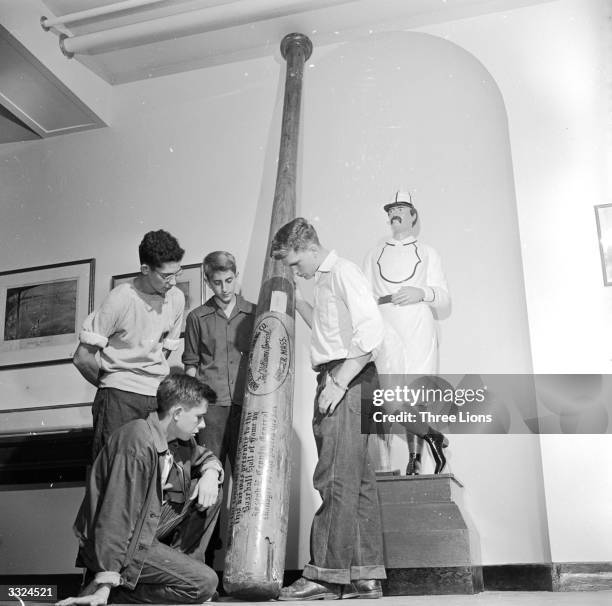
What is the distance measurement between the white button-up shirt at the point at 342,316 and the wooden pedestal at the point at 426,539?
0.44 meters

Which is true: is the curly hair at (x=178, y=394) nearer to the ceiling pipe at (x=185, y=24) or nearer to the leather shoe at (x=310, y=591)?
the leather shoe at (x=310, y=591)

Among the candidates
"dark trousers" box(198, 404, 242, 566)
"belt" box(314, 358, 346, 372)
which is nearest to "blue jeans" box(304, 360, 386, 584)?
"belt" box(314, 358, 346, 372)

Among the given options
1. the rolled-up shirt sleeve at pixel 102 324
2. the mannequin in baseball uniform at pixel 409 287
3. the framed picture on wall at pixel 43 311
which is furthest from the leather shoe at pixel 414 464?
the framed picture on wall at pixel 43 311

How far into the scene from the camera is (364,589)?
6.51ft

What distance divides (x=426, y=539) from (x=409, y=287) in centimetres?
94

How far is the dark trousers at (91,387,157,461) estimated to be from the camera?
230cm

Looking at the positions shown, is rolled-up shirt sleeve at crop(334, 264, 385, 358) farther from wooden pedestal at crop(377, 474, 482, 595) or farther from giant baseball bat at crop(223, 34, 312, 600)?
wooden pedestal at crop(377, 474, 482, 595)

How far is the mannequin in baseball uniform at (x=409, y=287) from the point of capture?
267 cm

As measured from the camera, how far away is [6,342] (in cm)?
319

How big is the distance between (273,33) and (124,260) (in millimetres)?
1165

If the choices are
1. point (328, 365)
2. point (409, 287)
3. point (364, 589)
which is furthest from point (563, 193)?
point (364, 589)

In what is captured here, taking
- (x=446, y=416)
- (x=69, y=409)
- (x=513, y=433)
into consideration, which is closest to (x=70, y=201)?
(x=69, y=409)

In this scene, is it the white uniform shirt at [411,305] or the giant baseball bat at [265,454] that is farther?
the white uniform shirt at [411,305]

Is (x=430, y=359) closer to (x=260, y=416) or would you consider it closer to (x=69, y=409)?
(x=260, y=416)
